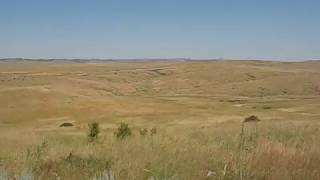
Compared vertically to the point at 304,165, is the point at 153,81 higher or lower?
lower

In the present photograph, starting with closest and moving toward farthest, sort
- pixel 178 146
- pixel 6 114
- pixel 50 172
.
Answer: pixel 50 172, pixel 178 146, pixel 6 114

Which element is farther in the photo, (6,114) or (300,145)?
(6,114)

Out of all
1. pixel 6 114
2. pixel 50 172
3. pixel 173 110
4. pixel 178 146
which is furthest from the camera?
pixel 173 110

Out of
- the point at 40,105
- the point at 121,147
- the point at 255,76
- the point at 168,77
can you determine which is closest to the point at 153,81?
the point at 168,77

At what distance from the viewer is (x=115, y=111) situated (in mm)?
61750

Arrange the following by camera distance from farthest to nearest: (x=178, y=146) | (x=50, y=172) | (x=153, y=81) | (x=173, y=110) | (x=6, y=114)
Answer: (x=153, y=81) < (x=173, y=110) < (x=6, y=114) < (x=178, y=146) < (x=50, y=172)

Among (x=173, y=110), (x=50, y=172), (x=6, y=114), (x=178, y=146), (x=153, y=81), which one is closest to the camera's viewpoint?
(x=50, y=172)

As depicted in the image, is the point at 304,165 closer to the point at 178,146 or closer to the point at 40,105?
the point at 178,146

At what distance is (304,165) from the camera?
6.81 metres

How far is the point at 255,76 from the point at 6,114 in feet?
323

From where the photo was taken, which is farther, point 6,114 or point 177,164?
point 6,114

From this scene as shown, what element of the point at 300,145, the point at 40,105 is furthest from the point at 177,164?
the point at 40,105

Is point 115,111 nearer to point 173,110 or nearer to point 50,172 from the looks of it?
point 173,110

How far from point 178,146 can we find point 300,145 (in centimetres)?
185
